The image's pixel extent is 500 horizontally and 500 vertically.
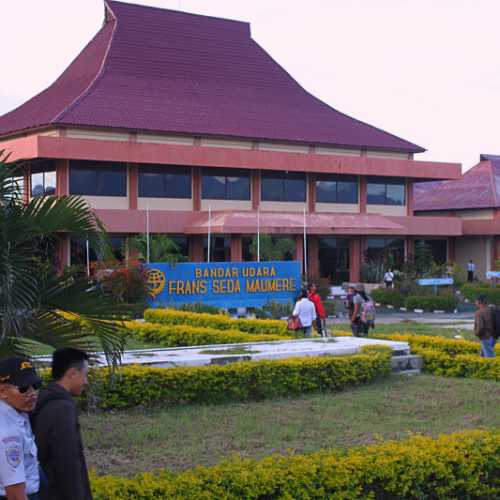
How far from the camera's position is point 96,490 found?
19.0ft

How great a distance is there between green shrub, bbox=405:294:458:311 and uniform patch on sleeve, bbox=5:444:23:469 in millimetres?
26508

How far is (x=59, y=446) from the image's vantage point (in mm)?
4555

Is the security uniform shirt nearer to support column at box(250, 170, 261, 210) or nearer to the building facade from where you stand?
support column at box(250, 170, 261, 210)

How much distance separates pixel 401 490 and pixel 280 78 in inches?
1363

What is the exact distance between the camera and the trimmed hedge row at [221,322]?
55.0 feet

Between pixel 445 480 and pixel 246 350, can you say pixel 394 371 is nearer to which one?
pixel 246 350

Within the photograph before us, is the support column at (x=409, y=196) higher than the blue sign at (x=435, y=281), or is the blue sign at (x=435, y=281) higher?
the support column at (x=409, y=196)

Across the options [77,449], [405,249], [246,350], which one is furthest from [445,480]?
[405,249]

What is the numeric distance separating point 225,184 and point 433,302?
10534 millimetres

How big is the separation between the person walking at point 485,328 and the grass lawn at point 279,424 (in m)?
1.25

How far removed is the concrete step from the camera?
13.2 meters

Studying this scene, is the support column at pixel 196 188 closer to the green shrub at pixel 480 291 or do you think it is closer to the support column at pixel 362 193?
the support column at pixel 362 193

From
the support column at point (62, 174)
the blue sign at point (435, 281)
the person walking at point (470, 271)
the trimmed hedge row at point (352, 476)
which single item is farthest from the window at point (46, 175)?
the trimmed hedge row at point (352, 476)

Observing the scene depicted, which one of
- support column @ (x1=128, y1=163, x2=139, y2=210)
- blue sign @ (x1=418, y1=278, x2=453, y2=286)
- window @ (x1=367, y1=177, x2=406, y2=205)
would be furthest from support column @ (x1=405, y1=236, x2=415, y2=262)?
support column @ (x1=128, y1=163, x2=139, y2=210)
